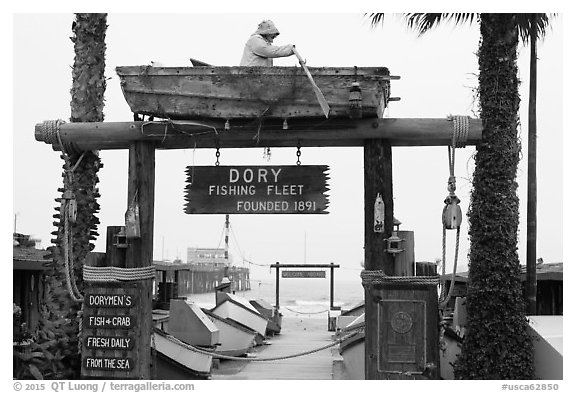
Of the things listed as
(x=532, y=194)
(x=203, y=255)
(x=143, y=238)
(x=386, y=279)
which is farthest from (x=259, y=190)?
(x=203, y=255)

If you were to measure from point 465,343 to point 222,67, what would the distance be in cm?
407

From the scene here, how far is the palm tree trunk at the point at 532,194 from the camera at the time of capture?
10141 millimetres

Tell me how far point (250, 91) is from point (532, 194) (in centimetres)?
515

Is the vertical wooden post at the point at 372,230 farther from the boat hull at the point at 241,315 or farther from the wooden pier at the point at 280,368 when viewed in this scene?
the boat hull at the point at 241,315

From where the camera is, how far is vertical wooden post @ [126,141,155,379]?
26.0 feet

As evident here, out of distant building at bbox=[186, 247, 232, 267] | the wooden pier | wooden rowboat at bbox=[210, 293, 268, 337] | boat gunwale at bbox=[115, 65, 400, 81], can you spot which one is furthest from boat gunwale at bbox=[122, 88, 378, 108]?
distant building at bbox=[186, 247, 232, 267]

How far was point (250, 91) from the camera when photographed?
7691mm

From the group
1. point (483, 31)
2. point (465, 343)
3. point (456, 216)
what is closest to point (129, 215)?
point (456, 216)

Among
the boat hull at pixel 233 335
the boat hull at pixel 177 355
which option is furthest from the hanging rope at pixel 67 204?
the boat hull at pixel 233 335

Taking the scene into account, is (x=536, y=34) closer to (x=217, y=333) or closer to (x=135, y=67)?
(x=135, y=67)

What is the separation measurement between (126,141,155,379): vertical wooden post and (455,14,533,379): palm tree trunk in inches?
137

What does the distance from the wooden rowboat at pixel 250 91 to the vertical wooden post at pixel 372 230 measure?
0.48 m

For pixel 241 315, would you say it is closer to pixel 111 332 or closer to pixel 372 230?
pixel 111 332
